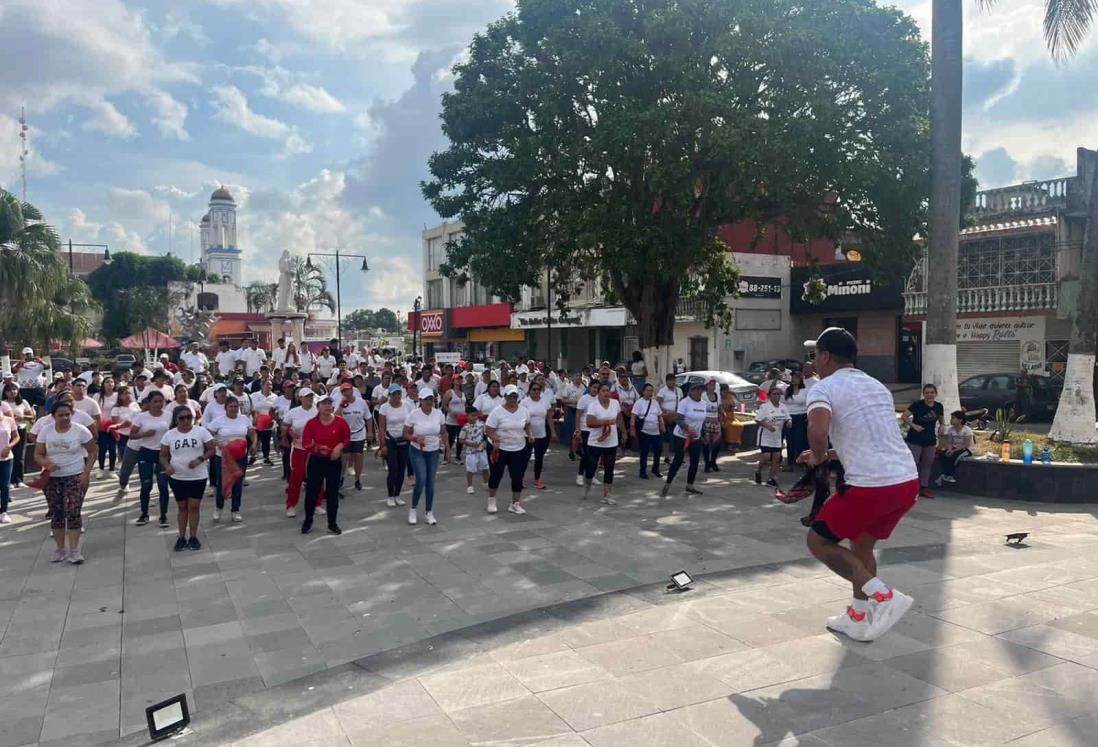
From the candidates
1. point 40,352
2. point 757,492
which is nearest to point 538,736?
point 757,492

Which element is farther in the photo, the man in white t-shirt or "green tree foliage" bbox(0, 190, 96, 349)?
"green tree foliage" bbox(0, 190, 96, 349)

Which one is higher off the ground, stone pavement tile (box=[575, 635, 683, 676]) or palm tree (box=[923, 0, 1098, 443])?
palm tree (box=[923, 0, 1098, 443])

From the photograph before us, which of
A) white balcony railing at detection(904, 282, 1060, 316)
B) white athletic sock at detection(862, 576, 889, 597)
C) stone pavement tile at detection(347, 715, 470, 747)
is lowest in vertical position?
stone pavement tile at detection(347, 715, 470, 747)

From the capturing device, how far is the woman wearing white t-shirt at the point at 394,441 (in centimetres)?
1049

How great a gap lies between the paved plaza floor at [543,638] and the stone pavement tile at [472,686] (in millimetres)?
17

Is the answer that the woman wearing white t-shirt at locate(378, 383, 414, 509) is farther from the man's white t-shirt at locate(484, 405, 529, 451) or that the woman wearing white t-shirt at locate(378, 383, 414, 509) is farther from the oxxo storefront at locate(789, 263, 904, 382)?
the oxxo storefront at locate(789, 263, 904, 382)

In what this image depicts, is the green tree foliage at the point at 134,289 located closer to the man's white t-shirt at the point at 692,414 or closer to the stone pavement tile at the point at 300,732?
the man's white t-shirt at the point at 692,414

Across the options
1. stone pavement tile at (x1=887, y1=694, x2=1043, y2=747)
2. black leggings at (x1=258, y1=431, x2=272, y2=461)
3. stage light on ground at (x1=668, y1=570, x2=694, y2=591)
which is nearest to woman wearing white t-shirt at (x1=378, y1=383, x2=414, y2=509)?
black leggings at (x1=258, y1=431, x2=272, y2=461)

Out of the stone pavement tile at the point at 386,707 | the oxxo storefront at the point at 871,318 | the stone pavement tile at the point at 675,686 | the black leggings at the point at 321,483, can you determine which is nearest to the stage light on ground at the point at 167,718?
the stone pavement tile at the point at 386,707

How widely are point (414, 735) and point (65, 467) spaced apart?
5493 millimetres

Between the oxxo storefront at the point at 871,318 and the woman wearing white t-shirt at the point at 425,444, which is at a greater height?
the oxxo storefront at the point at 871,318

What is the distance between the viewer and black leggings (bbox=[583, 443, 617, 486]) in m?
10.6

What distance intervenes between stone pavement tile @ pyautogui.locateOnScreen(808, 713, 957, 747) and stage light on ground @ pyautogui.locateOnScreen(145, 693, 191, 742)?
10.8 feet

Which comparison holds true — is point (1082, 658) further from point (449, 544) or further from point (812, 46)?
point (812, 46)
